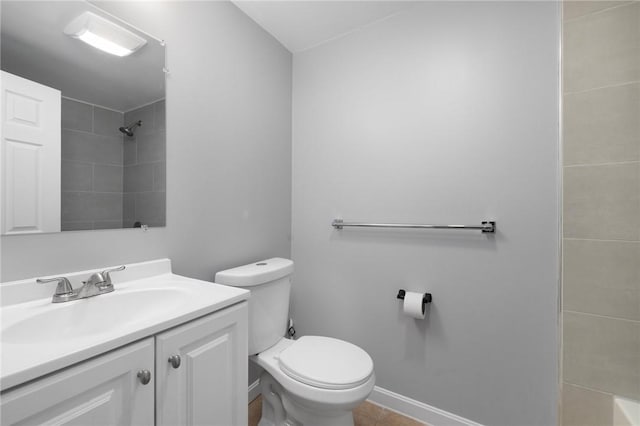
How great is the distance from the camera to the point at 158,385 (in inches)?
28.7

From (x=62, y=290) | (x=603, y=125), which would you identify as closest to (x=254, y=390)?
(x=62, y=290)

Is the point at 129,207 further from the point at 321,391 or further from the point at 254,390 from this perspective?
the point at 254,390

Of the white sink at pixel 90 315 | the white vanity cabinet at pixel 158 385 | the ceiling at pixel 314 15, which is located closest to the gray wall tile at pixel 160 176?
the white sink at pixel 90 315

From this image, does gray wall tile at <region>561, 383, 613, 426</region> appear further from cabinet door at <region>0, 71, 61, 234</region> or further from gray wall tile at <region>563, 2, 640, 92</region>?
cabinet door at <region>0, 71, 61, 234</region>

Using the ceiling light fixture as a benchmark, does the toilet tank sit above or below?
below

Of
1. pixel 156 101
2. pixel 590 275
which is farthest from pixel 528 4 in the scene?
pixel 156 101

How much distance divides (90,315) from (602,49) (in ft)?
6.61

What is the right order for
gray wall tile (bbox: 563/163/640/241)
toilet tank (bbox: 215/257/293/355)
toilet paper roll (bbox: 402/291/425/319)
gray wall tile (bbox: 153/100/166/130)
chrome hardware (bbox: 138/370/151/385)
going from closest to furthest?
1. chrome hardware (bbox: 138/370/151/385)
2. gray wall tile (bbox: 563/163/640/241)
3. gray wall tile (bbox: 153/100/166/130)
4. toilet tank (bbox: 215/257/293/355)
5. toilet paper roll (bbox: 402/291/425/319)

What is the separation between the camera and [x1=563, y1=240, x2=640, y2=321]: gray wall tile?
3.10ft

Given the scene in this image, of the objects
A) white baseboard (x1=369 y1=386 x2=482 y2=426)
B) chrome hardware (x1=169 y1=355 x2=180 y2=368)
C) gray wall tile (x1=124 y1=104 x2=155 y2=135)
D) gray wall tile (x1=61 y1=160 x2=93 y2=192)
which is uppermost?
gray wall tile (x1=124 y1=104 x2=155 y2=135)

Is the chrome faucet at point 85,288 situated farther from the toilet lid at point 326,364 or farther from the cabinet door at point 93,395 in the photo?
A: the toilet lid at point 326,364

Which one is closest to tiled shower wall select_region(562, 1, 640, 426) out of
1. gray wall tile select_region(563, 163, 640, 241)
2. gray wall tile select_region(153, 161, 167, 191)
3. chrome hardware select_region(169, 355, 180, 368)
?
gray wall tile select_region(563, 163, 640, 241)

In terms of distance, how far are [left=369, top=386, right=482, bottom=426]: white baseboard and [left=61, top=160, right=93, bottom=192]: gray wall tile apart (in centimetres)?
182

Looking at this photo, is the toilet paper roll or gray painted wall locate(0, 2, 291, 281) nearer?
gray painted wall locate(0, 2, 291, 281)
